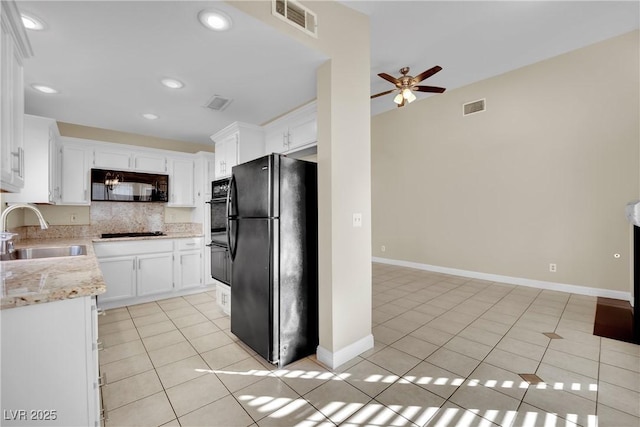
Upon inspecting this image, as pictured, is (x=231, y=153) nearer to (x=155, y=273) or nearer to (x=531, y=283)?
(x=155, y=273)

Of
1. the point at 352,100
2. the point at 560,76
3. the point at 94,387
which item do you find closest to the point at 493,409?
the point at 94,387

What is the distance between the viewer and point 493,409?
1.73 metres

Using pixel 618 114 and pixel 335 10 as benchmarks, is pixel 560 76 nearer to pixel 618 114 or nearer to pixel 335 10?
pixel 618 114

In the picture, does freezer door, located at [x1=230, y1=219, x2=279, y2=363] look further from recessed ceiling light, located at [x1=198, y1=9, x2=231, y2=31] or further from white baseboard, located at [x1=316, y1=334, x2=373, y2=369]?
recessed ceiling light, located at [x1=198, y1=9, x2=231, y2=31]

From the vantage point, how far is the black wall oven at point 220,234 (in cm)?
324

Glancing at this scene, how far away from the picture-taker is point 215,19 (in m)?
1.84

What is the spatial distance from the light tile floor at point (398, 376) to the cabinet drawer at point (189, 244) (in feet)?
3.61

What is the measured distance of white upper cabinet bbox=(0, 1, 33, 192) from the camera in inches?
54.8

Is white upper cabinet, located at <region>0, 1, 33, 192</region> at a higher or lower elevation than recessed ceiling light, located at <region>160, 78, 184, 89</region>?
lower

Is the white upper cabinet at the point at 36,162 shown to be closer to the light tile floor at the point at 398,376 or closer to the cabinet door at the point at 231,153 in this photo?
the light tile floor at the point at 398,376

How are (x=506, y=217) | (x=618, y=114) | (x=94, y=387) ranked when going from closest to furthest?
(x=94, y=387), (x=618, y=114), (x=506, y=217)

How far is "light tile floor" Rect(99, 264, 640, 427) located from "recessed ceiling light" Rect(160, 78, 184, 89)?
250cm

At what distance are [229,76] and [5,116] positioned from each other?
5.15ft

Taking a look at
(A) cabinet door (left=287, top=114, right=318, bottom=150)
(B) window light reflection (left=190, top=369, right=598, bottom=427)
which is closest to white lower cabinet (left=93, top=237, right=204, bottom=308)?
(A) cabinet door (left=287, top=114, right=318, bottom=150)
